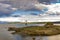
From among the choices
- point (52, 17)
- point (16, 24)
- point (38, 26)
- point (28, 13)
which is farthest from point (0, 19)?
point (52, 17)

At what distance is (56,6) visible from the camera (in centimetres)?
262

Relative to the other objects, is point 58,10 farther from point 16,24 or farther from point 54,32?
point 16,24

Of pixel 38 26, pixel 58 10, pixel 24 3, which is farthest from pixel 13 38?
pixel 58 10

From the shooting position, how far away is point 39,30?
2494 mm

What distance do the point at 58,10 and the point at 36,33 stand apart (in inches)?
21.1

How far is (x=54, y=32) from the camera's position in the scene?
2.51 meters

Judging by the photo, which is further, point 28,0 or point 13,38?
point 28,0

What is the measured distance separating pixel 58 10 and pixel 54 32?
38 cm

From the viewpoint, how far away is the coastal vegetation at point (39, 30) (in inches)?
97.5

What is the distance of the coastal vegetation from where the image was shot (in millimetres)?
2477

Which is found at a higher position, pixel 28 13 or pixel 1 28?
pixel 28 13

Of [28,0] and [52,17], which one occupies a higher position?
[28,0]

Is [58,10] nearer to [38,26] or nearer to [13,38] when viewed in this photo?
[38,26]

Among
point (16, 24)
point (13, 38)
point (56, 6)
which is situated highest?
point (56, 6)
